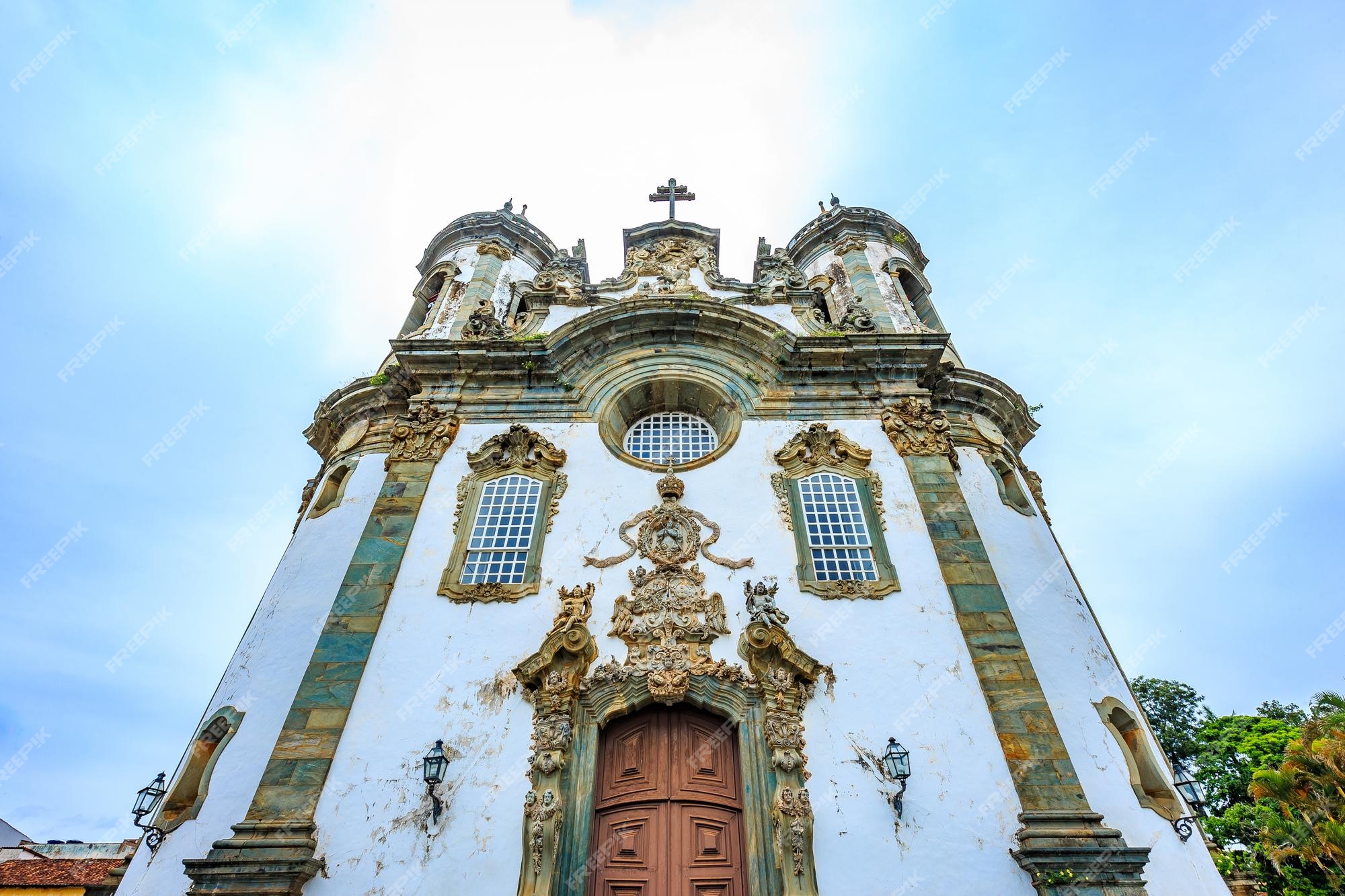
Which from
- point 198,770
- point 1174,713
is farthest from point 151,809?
point 1174,713

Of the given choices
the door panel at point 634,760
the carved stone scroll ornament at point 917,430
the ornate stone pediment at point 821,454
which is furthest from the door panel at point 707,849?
the carved stone scroll ornament at point 917,430

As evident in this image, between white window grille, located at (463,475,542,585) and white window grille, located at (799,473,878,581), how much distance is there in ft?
14.4

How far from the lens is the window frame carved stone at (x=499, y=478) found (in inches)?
388

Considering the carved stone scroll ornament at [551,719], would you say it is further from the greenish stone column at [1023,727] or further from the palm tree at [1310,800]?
the palm tree at [1310,800]

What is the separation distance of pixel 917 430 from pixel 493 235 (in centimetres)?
1241

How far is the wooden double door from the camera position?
7836 millimetres

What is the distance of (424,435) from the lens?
39.2 ft

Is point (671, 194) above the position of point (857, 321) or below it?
above

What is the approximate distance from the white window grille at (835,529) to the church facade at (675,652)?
6 centimetres

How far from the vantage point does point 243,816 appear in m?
8.85

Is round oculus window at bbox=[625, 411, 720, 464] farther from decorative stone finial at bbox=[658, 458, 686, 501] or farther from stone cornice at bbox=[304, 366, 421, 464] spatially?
stone cornice at bbox=[304, 366, 421, 464]

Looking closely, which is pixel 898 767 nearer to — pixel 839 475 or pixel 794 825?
pixel 794 825

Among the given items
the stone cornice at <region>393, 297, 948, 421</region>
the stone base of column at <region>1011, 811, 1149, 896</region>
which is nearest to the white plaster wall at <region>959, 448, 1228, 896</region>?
the stone base of column at <region>1011, 811, 1149, 896</region>

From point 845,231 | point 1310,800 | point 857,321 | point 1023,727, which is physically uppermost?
point 845,231
